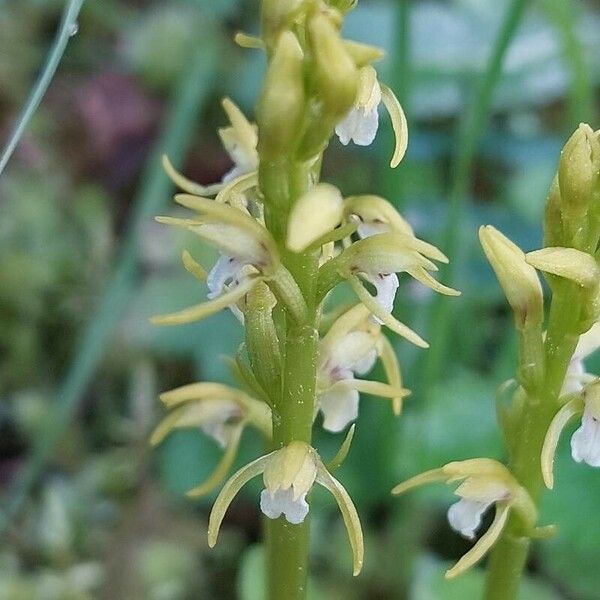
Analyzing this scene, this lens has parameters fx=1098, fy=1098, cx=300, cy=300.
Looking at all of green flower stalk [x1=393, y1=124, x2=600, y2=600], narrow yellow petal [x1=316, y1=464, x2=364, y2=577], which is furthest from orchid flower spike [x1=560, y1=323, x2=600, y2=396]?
narrow yellow petal [x1=316, y1=464, x2=364, y2=577]

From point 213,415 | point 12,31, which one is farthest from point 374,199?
point 12,31

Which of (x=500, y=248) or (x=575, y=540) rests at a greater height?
(x=500, y=248)

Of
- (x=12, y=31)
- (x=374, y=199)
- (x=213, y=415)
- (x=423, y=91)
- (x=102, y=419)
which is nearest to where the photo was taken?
(x=374, y=199)

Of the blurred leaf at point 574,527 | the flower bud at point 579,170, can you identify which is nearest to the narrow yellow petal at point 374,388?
the flower bud at point 579,170

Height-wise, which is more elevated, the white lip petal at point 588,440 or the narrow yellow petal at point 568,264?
the narrow yellow petal at point 568,264

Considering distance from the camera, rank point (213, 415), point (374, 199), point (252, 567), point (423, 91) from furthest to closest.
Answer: point (423, 91) → point (252, 567) → point (213, 415) → point (374, 199)

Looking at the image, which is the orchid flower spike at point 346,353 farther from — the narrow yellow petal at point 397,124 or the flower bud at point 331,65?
the flower bud at point 331,65

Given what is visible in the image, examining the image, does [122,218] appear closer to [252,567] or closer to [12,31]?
[12,31]
